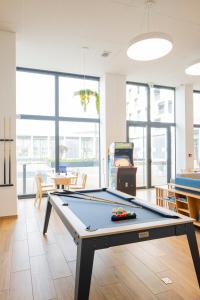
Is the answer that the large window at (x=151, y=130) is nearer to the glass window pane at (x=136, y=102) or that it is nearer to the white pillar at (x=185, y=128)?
the glass window pane at (x=136, y=102)

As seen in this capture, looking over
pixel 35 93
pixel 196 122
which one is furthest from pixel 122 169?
pixel 196 122

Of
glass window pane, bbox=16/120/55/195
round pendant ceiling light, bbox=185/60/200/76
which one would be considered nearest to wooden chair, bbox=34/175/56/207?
glass window pane, bbox=16/120/55/195

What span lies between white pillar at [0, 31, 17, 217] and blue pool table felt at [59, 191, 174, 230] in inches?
81.4

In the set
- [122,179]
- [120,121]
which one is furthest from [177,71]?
[122,179]

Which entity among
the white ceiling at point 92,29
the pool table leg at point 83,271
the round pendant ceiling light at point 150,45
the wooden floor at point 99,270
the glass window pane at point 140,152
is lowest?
the wooden floor at point 99,270

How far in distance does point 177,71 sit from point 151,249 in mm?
5472

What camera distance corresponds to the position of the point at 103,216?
2.16 m

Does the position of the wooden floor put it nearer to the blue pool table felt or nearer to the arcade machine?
the blue pool table felt

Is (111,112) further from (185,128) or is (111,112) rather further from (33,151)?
(185,128)

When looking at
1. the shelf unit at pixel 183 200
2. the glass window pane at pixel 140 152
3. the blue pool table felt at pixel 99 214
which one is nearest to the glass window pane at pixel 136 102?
the glass window pane at pixel 140 152

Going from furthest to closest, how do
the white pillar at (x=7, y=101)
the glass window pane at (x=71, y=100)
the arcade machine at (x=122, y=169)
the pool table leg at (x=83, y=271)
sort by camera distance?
the glass window pane at (x=71, y=100) → the arcade machine at (x=122, y=169) → the white pillar at (x=7, y=101) → the pool table leg at (x=83, y=271)

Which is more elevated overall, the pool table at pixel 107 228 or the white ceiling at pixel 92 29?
the white ceiling at pixel 92 29

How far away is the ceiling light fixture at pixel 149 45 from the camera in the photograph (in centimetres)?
289

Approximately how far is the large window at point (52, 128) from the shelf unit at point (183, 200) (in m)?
A: 2.81
